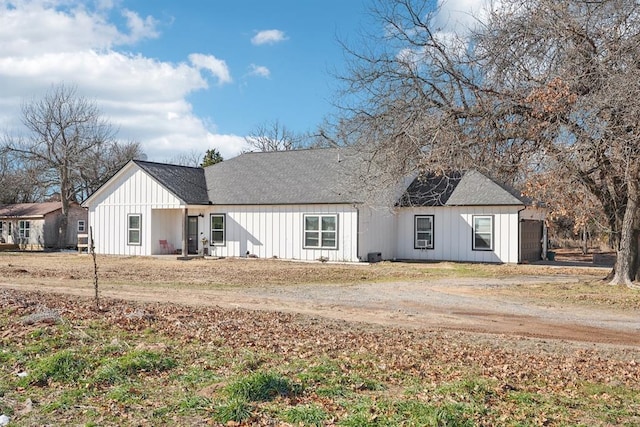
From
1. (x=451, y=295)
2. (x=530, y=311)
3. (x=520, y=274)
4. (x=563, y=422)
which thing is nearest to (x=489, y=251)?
(x=520, y=274)

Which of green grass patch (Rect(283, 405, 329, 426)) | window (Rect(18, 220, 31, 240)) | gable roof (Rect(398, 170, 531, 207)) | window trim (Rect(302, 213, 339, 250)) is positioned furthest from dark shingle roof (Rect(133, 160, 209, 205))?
green grass patch (Rect(283, 405, 329, 426))

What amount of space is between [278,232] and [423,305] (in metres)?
14.7

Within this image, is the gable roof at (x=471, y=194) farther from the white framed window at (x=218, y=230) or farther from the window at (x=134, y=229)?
the window at (x=134, y=229)

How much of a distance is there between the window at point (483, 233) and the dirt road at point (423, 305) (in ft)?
24.3

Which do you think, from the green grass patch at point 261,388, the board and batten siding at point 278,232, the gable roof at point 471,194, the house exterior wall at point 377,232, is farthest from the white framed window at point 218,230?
the green grass patch at point 261,388

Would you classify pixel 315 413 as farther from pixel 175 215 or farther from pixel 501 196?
pixel 175 215

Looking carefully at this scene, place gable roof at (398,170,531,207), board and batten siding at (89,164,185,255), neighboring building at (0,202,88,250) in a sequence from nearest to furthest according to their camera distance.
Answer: gable roof at (398,170,531,207) < board and batten siding at (89,164,185,255) < neighboring building at (0,202,88,250)

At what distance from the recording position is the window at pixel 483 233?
25922mm

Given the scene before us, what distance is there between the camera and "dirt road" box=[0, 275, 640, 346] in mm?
10711

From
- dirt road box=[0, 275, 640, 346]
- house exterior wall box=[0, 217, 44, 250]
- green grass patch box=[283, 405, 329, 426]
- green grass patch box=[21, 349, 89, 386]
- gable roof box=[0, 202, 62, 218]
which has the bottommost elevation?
dirt road box=[0, 275, 640, 346]

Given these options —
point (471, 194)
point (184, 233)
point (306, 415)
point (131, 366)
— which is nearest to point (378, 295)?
point (131, 366)

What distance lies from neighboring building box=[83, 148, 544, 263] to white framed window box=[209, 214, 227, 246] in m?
0.05

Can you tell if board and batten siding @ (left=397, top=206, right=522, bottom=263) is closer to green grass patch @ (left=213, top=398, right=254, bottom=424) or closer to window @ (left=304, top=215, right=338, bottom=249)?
window @ (left=304, top=215, right=338, bottom=249)

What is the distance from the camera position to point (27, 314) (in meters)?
9.73
